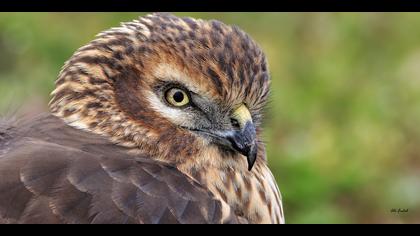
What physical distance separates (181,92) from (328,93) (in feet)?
12.2

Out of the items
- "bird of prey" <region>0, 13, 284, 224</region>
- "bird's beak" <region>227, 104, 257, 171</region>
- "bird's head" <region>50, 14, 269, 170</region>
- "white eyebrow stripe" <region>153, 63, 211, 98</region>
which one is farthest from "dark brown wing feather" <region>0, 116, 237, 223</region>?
"white eyebrow stripe" <region>153, 63, 211, 98</region>

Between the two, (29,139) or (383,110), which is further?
(383,110)

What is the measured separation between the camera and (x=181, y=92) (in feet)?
15.1

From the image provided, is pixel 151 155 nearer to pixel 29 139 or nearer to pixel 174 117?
pixel 174 117

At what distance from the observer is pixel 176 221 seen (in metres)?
3.99

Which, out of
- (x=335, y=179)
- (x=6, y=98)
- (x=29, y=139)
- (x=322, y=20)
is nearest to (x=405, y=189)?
(x=335, y=179)

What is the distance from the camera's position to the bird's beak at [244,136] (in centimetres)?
446

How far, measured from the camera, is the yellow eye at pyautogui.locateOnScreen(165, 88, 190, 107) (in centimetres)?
459

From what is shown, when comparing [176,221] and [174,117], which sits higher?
[174,117]

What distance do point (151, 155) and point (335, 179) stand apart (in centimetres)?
316

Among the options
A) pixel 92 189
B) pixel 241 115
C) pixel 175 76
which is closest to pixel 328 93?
pixel 241 115
